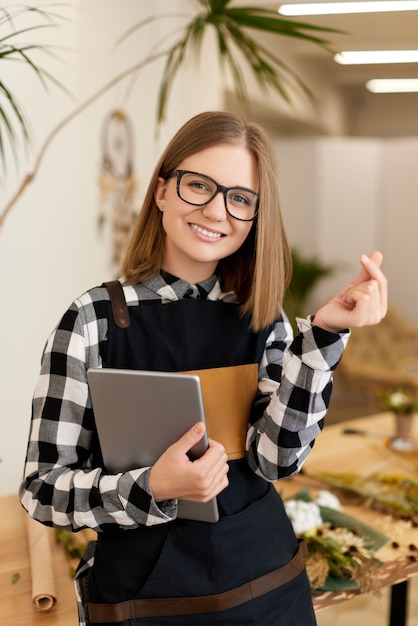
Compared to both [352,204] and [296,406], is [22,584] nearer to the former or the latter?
[296,406]

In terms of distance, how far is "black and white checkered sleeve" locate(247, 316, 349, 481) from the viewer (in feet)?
4.24

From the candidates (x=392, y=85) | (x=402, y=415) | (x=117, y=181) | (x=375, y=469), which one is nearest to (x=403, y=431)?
(x=402, y=415)

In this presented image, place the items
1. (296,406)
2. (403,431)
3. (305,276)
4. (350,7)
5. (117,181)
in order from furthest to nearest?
(305,276) → (350,7) → (117,181) → (403,431) → (296,406)

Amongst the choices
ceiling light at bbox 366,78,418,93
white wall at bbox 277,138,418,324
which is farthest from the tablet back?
ceiling light at bbox 366,78,418,93

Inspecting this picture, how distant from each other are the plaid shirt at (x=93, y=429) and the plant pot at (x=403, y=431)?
1640 mm

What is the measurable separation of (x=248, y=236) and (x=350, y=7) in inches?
141

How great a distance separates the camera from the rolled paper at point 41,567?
5.30ft

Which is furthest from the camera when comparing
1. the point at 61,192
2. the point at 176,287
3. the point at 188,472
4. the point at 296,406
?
the point at 61,192

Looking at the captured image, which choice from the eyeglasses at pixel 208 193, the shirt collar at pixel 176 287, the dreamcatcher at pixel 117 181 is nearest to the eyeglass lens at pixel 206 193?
the eyeglasses at pixel 208 193

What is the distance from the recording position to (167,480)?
1.24 m

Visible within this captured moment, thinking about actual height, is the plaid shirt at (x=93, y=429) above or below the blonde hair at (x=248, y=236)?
below

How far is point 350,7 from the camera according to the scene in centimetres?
464

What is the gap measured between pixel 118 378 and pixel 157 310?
226 millimetres

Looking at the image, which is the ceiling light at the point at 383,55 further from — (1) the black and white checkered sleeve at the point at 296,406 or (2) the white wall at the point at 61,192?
(1) the black and white checkered sleeve at the point at 296,406
